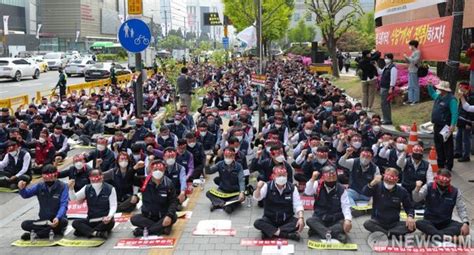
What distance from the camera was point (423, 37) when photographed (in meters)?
14.4

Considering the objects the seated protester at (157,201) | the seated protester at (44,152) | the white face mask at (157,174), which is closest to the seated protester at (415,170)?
the seated protester at (157,201)

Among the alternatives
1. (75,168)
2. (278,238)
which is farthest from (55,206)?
(278,238)

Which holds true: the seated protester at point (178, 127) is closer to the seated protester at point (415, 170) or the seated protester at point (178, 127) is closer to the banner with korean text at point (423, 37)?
the seated protester at point (415, 170)

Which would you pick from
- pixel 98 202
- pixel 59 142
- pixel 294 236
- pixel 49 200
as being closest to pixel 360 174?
pixel 294 236

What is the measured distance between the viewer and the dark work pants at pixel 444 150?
10.5m

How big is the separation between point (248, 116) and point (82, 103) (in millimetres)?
7732

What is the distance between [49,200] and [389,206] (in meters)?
4.81

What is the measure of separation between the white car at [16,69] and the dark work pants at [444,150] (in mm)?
29790

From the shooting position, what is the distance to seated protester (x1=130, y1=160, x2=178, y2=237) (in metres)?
7.73

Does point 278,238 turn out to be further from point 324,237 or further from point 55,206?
point 55,206

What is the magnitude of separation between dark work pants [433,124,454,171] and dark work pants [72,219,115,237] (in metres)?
6.54

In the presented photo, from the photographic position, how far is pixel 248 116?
43.4ft

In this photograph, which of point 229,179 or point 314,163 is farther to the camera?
point 314,163

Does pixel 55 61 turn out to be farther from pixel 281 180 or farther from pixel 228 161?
pixel 281 180
